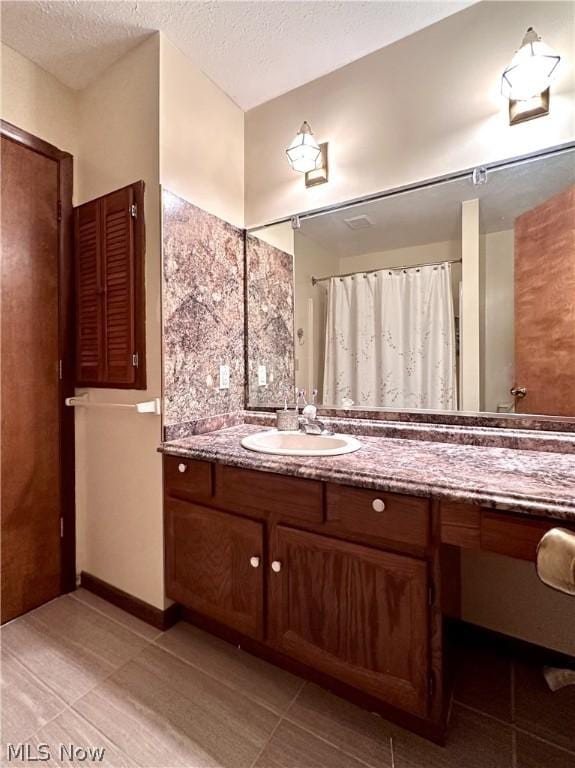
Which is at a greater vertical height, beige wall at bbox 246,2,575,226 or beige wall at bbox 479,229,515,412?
beige wall at bbox 246,2,575,226

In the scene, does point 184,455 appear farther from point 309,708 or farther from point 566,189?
point 566,189

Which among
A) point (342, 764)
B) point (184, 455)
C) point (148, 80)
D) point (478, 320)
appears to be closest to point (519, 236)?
point (478, 320)

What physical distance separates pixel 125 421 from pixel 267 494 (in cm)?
88

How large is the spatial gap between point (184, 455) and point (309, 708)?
1.00m

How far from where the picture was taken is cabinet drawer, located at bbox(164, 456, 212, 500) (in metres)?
1.47

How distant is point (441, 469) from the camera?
1153 millimetres

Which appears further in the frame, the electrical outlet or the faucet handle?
the electrical outlet

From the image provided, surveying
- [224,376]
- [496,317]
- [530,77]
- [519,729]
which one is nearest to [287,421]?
[224,376]

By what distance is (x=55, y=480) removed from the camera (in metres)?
1.85

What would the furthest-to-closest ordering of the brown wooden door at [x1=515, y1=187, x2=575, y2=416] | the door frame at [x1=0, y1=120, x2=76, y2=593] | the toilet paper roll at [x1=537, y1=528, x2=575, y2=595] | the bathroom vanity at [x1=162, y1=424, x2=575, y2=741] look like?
the door frame at [x1=0, y1=120, x2=76, y2=593] < the brown wooden door at [x1=515, y1=187, x2=575, y2=416] < the bathroom vanity at [x1=162, y1=424, x2=575, y2=741] < the toilet paper roll at [x1=537, y1=528, x2=575, y2=595]

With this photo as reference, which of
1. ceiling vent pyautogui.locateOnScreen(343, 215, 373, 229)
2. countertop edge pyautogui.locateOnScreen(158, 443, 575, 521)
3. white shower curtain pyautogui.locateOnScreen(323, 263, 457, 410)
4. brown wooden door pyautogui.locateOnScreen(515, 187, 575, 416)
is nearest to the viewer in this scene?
→ countertop edge pyautogui.locateOnScreen(158, 443, 575, 521)

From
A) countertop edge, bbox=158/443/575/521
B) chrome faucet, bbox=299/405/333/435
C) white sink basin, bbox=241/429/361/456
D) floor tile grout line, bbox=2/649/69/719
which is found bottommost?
floor tile grout line, bbox=2/649/69/719

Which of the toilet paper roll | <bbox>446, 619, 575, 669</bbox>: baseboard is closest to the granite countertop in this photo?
the toilet paper roll

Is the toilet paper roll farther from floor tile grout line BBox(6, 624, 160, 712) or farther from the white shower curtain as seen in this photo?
floor tile grout line BBox(6, 624, 160, 712)
